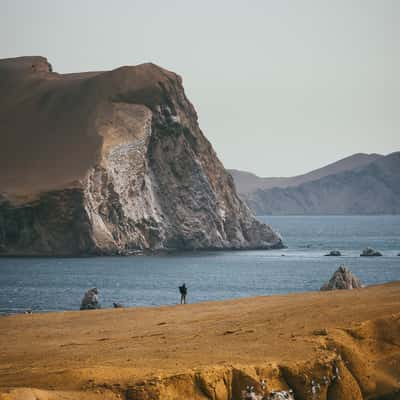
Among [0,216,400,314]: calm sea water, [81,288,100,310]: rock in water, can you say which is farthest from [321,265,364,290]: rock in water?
[0,216,400,314]: calm sea water

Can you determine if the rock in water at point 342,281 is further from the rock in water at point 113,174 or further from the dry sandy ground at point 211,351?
the rock in water at point 113,174

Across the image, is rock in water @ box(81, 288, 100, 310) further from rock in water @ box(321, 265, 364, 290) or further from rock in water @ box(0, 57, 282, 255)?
rock in water @ box(0, 57, 282, 255)

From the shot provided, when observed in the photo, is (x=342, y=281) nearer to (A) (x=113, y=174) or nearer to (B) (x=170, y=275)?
(B) (x=170, y=275)

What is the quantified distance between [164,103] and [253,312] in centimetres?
12276

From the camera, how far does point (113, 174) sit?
128750 mm

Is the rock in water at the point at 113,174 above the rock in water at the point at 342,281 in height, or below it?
above

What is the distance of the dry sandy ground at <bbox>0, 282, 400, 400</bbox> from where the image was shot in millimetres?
17734

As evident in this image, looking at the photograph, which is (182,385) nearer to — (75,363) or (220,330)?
(75,363)

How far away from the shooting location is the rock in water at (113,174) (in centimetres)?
12206

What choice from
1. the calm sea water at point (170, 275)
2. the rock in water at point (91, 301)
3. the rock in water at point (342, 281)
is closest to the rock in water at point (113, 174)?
the calm sea water at point (170, 275)

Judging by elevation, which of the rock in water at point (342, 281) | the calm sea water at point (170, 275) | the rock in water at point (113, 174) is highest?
the rock in water at point (113, 174)

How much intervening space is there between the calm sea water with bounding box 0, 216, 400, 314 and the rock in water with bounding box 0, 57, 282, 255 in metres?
7.69

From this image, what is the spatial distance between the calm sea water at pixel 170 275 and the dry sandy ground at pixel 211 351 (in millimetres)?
28528

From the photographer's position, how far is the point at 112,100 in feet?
487
